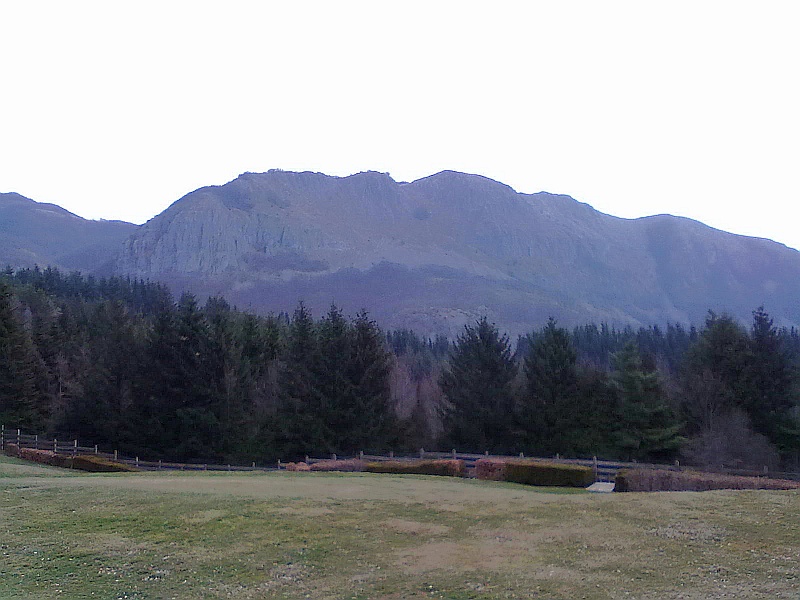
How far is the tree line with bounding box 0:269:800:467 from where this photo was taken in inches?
1559

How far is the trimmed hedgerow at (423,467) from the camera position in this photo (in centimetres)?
2491

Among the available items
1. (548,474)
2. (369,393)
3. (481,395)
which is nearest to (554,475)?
(548,474)

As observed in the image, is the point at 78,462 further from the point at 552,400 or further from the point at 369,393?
the point at 552,400

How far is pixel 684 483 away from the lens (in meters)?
20.6

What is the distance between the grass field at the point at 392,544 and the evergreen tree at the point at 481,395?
1014 inches

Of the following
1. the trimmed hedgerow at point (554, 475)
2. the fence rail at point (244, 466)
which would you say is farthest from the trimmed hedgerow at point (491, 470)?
the fence rail at point (244, 466)

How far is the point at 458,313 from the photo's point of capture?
176m

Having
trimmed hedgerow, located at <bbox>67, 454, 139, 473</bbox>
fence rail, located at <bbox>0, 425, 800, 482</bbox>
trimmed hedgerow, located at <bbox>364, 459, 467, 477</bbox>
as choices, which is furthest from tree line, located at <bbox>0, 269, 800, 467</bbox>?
trimmed hedgerow, located at <bbox>364, 459, 467, 477</bbox>

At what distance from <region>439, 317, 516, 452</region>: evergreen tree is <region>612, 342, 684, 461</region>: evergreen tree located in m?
7.13

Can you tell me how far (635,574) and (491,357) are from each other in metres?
34.5

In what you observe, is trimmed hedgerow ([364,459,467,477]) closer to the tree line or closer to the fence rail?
the fence rail

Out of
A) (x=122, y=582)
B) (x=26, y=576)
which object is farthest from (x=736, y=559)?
(x=26, y=576)

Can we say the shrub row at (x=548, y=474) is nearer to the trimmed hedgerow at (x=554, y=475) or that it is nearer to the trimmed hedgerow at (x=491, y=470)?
the trimmed hedgerow at (x=554, y=475)

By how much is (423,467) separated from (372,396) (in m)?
16.9
